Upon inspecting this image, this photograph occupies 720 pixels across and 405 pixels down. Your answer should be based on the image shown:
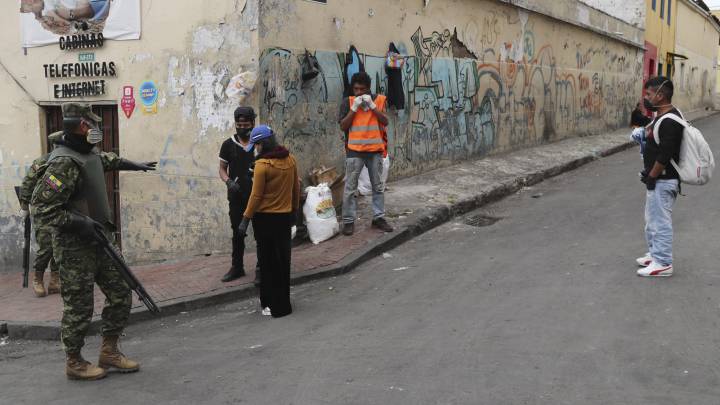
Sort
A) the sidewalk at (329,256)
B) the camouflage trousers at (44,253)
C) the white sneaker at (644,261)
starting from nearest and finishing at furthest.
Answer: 1. the white sneaker at (644,261)
2. the sidewalk at (329,256)
3. the camouflage trousers at (44,253)

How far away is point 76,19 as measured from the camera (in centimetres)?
977

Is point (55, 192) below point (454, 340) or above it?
above

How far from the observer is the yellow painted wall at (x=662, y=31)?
28109mm

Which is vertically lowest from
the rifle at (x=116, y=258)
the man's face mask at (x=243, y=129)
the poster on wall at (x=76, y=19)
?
the rifle at (x=116, y=258)

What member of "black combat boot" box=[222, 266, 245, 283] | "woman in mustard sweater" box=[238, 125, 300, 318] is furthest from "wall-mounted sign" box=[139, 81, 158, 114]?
"woman in mustard sweater" box=[238, 125, 300, 318]

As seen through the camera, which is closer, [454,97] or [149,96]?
[149,96]

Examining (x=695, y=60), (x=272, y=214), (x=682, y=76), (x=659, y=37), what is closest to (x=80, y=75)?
(x=272, y=214)

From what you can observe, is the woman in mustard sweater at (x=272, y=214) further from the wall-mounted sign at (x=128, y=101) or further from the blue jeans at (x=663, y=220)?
the wall-mounted sign at (x=128, y=101)

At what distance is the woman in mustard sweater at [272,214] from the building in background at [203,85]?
2422 mm

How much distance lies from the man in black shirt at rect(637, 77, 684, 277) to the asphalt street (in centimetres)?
22

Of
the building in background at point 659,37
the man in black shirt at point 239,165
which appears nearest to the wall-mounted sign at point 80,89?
the man in black shirt at point 239,165

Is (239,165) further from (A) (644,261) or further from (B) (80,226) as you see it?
(A) (644,261)

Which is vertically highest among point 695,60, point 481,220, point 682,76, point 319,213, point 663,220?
point 695,60

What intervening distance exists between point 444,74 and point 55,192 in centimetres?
903
